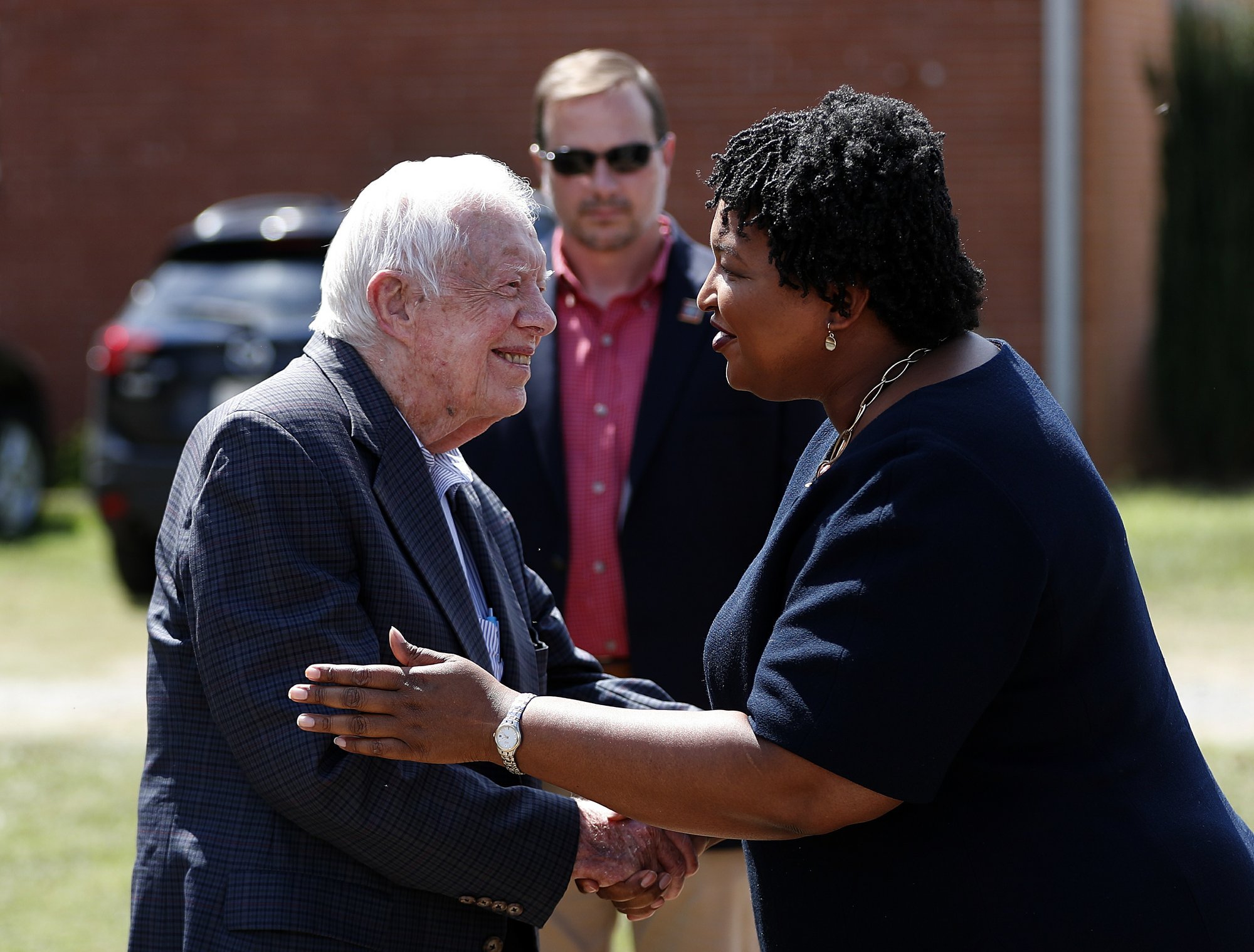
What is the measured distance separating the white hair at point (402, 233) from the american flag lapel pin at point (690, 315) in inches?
53.9

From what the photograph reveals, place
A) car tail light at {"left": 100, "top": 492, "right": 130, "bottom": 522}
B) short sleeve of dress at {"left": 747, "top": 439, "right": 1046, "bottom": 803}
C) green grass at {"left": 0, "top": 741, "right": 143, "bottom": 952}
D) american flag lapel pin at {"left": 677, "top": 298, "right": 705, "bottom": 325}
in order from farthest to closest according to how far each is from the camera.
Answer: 1. car tail light at {"left": 100, "top": 492, "right": 130, "bottom": 522}
2. green grass at {"left": 0, "top": 741, "right": 143, "bottom": 952}
3. american flag lapel pin at {"left": 677, "top": 298, "right": 705, "bottom": 325}
4. short sleeve of dress at {"left": 747, "top": 439, "right": 1046, "bottom": 803}

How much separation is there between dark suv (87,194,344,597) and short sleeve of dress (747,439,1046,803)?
685 centimetres

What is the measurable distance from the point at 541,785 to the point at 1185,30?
12531 millimetres

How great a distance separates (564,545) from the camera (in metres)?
3.71

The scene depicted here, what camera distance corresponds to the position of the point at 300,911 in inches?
87.9

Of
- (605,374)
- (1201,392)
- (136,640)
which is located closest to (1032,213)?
(1201,392)

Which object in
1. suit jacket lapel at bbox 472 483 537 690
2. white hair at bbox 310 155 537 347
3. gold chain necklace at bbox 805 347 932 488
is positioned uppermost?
white hair at bbox 310 155 537 347

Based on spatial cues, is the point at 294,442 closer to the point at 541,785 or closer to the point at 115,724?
the point at 541,785

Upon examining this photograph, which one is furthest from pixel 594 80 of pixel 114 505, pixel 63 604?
pixel 63 604

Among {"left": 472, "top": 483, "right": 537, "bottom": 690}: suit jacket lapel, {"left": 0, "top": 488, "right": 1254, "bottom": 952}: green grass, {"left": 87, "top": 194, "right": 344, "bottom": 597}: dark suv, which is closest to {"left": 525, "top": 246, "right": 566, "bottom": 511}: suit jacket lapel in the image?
{"left": 472, "top": 483, "right": 537, "bottom": 690}: suit jacket lapel

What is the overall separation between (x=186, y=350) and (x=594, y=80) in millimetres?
5291

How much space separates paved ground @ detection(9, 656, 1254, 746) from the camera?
22.6 feet

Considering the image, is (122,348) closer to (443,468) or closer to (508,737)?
(443,468)

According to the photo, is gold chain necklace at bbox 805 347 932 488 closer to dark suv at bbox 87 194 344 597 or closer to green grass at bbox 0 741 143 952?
green grass at bbox 0 741 143 952
